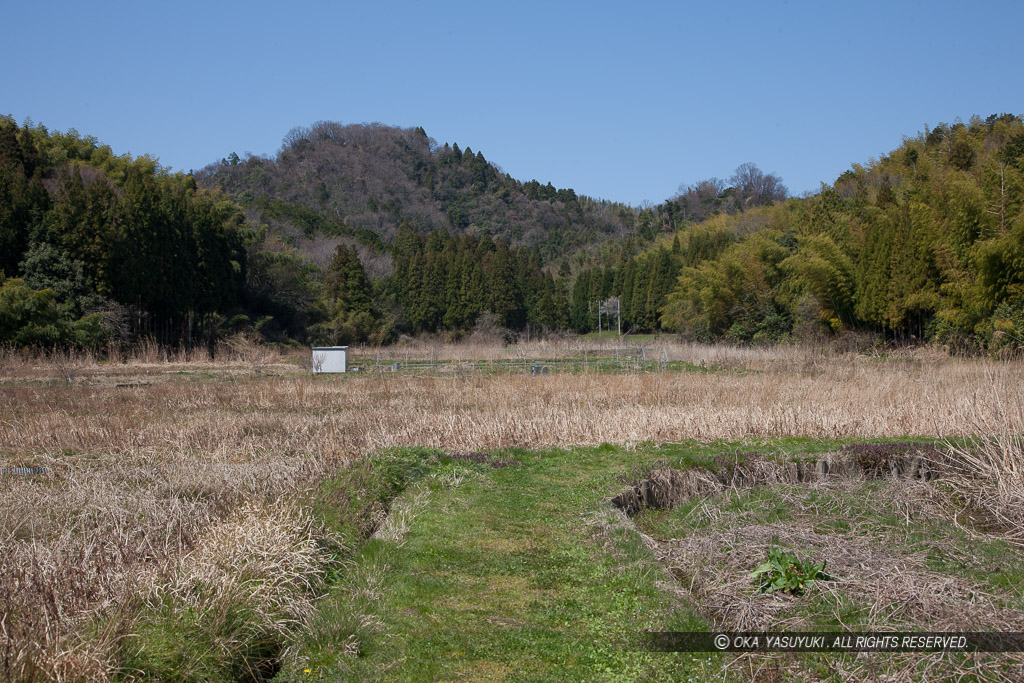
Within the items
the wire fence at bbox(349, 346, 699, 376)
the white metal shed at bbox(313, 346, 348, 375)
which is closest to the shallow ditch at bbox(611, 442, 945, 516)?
the wire fence at bbox(349, 346, 699, 376)

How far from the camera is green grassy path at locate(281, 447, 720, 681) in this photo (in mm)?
3918

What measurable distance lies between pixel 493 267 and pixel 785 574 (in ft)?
166

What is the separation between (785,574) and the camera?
183 inches

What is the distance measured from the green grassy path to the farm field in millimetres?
20

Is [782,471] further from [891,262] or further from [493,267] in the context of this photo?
[493,267]

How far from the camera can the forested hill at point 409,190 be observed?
10175 centimetres

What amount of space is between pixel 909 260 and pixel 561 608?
82.3ft

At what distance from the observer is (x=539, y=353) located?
34.4 metres

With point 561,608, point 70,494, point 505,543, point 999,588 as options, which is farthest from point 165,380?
point 999,588

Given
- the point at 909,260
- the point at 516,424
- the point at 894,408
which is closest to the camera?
the point at 516,424

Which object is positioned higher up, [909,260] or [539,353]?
[909,260]

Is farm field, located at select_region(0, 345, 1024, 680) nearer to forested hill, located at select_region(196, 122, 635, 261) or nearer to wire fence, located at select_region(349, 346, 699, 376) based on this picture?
wire fence, located at select_region(349, 346, 699, 376)

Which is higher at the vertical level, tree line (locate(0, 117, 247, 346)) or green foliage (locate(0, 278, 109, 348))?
tree line (locate(0, 117, 247, 346))

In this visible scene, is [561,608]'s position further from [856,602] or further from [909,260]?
[909,260]
